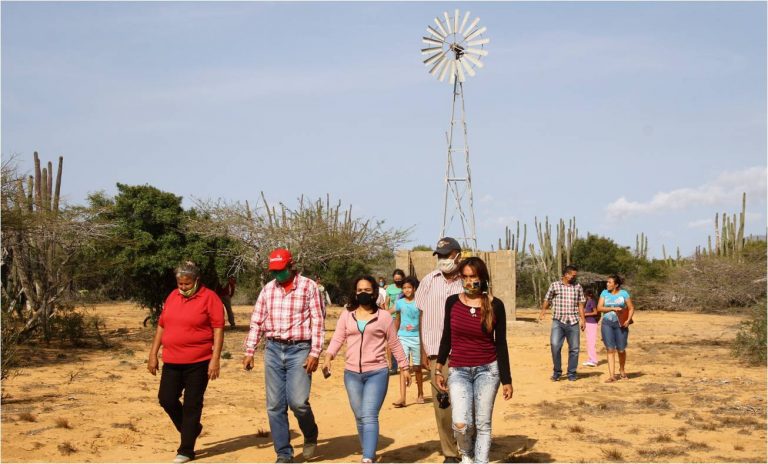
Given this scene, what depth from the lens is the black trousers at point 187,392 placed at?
8852 millimetres

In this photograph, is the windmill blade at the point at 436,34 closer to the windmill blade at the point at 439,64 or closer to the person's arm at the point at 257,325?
the windmill blade at the point at 439,64

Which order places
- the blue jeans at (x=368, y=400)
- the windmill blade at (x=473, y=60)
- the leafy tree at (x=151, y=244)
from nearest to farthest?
the blue jeans at (x=368, y=400) → the leafy tree at (x=151, y=244) → the windmill blade at (x=473, y=60)

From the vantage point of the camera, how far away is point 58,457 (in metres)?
9.20

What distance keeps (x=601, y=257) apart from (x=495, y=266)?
19.9 meters

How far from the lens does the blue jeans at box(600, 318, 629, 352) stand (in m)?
15.2

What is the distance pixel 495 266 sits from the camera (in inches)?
1197

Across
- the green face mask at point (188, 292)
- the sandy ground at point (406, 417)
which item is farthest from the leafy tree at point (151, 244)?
the green face mask at point (188, 292)

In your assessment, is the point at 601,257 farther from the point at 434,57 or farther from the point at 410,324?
the point at 410,324

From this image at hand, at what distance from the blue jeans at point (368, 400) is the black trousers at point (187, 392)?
148cm

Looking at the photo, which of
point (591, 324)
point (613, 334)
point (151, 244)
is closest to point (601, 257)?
point (151, 244)

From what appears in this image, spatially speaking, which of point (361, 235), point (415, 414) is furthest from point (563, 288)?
point (361, 235)

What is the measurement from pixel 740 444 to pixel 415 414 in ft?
13.3

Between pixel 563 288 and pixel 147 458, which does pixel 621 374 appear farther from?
pixel 147 458

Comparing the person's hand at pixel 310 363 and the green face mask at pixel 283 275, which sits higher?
the green face mask at pixel 283 275
